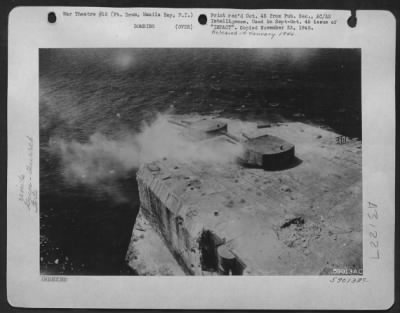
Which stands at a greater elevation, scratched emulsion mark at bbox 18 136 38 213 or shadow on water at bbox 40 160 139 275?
scratched emulsion mark at bbox 18 136 38 213

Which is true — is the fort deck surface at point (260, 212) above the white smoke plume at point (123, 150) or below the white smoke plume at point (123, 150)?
below

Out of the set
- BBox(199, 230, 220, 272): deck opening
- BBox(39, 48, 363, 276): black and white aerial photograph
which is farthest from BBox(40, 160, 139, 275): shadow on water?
BBox(199, 230, 220, 272): deck opening

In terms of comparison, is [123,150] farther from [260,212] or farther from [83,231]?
[260,212]

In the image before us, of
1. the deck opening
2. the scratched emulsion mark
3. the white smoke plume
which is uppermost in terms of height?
the white smoke plume

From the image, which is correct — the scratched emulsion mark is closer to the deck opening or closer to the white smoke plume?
the white smoke plume

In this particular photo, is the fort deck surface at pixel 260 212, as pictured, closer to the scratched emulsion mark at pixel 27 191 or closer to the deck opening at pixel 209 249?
the deck opening at pixel 209 249

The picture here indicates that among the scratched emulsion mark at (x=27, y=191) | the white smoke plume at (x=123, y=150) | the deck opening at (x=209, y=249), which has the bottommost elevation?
the deck opening at (x=209, y=249)

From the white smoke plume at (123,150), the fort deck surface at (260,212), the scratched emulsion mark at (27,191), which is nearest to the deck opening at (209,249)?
the fort deck surface at (260,212)

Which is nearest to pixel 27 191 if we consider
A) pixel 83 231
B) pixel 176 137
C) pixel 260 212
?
pixel 83 231

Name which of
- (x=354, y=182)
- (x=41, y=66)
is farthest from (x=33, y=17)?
(x=354, y=182)
